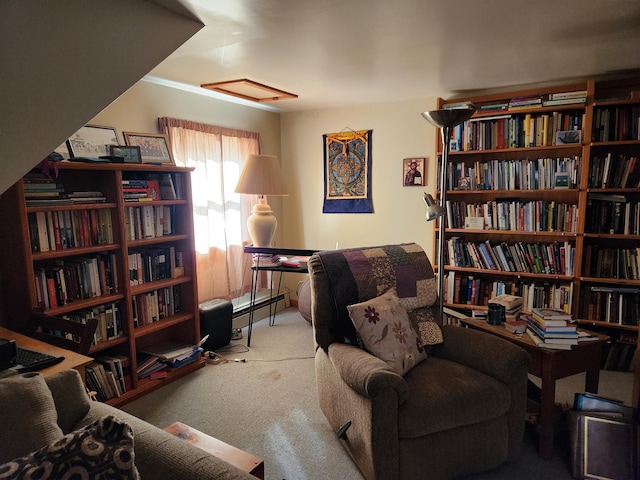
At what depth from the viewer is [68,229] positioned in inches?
91.0

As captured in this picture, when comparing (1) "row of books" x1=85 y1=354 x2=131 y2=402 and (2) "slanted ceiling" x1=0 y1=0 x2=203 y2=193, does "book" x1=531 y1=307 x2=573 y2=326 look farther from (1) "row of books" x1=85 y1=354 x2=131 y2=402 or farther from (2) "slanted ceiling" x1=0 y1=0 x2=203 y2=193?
(1) "row of books" x1=85 y1=354 x2=131 y2=402

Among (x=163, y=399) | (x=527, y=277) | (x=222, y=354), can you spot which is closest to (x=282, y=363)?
(x=222, y=354)

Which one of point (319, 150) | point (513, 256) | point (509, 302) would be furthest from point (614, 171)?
point (319, 150)

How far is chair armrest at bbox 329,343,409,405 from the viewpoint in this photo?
1589mm

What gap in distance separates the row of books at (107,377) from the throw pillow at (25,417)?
4.41 ft

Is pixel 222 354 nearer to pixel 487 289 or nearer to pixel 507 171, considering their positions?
pixel 487 289

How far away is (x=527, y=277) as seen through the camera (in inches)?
133

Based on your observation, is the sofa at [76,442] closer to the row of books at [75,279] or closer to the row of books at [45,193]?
the row of books at [75,279]

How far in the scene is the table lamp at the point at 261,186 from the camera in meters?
3.32

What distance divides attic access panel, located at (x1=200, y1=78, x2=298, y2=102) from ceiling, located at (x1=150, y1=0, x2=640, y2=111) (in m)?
0.05

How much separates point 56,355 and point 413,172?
121 inches

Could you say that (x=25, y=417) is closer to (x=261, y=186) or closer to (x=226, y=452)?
(x=226, y=452)

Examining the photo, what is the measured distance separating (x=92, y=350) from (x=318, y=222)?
2.54 m

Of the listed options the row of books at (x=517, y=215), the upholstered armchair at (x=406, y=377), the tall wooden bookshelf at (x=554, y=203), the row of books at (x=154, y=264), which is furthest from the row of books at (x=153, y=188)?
the tall wooden bookshelf at (x=554, y=203)
